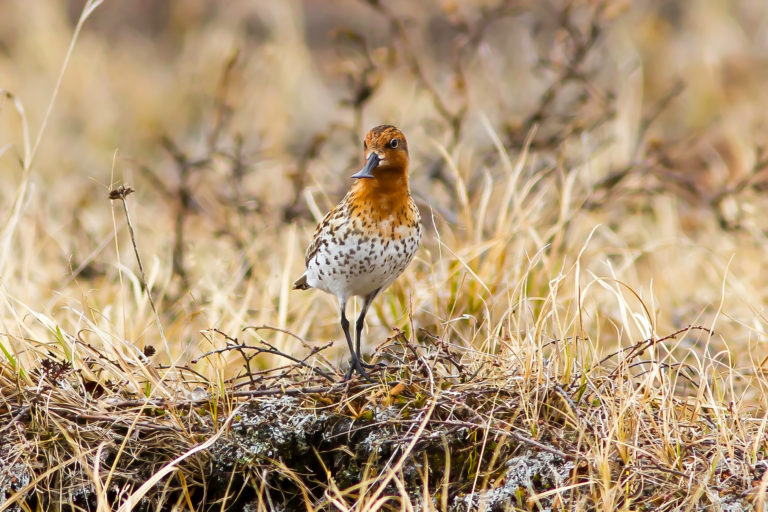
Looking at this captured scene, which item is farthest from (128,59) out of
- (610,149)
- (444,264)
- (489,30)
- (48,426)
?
(48,426)

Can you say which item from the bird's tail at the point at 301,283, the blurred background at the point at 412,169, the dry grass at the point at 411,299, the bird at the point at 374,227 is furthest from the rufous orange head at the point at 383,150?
the bird's tail at the point at 301,283

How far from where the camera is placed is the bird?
3.48m

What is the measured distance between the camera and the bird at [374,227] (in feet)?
11.4

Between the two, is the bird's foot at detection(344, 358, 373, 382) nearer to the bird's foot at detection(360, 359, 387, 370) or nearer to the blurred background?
the bird's foot at detection(360, 359, 387, 370)

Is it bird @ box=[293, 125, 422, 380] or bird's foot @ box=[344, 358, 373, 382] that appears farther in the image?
bird @ box=[293, 125, 422, 380]

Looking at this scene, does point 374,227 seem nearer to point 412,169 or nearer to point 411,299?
point 411,299

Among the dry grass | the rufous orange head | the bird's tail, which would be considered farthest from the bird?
the bird's tail

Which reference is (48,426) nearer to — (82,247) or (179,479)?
(179,479)

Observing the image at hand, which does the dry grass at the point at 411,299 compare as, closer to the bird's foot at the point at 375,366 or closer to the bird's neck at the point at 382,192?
the bird's foot at the point at 375,366

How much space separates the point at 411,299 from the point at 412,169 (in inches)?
105

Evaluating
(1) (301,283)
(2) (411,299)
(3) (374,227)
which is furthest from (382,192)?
(1) (301,283)

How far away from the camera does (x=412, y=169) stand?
6555mm

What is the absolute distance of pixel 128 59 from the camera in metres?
10.9

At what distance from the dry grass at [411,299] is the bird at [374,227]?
0.18 m
